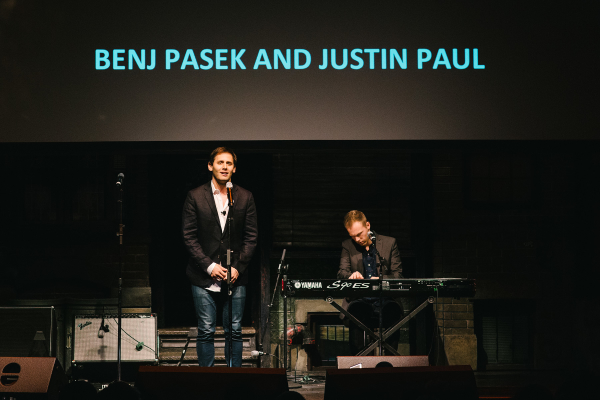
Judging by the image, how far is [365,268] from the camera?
20.4ft

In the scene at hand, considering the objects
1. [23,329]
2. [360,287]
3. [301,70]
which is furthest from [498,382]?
[23,329]

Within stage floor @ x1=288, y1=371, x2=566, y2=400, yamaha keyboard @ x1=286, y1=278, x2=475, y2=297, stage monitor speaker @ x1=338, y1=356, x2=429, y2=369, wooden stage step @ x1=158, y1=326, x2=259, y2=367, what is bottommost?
stage floor @ x1=288, y1=371, x2=566, y2=400

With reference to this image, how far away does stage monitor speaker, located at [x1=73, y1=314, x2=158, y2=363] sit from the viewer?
6582 mm

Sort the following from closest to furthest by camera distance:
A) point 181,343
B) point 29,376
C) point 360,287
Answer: point 29,376 → point 360,287 → point 181,343

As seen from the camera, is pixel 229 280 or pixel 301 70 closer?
pixel 229 280

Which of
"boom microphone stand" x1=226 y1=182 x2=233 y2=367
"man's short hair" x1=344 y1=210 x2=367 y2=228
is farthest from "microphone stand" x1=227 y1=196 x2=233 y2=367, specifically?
"man's short hair" x1=344 y1=210 x2=367 y2=228

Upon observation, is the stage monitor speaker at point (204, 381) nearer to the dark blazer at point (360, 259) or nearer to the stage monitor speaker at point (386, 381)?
the stage monitor speaker at point (386, 381)

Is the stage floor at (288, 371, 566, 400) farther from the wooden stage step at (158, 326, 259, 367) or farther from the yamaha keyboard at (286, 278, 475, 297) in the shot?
the yamaha keyboard at (286, 278, 475, 297)

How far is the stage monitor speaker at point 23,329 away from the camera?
619 centimetres

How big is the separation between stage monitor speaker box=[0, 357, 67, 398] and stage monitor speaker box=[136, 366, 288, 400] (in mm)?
726

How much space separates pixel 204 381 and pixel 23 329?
10.3 feet

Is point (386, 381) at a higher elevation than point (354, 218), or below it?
below

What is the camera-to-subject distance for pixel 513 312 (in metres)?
7.61

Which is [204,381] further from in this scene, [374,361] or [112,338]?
[112,338]
